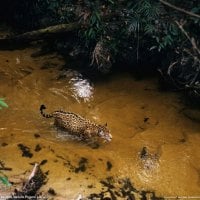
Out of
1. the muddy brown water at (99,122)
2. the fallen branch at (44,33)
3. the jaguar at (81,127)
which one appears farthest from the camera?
the fallen branch at (44,33)

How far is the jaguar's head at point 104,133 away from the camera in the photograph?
19.9 ft

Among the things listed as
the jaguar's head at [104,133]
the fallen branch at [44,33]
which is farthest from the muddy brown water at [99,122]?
the fallen branch at [44,33]

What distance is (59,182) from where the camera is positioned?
17.0 feet

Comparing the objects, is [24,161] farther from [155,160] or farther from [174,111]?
[174,111]

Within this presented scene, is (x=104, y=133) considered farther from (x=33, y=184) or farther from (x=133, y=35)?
(x=133, y=35)

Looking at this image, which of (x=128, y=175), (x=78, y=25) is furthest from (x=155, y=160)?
(x=78, y=25)

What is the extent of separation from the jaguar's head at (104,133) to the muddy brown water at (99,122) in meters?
0.09

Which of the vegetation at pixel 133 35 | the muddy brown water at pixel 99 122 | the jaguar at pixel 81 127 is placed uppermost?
the vegetation at pixel 133 35

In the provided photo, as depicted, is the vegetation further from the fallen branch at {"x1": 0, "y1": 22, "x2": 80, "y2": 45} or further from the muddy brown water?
the muddy brown water

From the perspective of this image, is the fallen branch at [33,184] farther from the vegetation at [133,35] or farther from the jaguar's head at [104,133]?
the vegetation at [133,35]

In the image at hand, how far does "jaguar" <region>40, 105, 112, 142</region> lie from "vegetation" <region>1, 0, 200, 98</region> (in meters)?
1.58

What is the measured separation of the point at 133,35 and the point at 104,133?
2.42m

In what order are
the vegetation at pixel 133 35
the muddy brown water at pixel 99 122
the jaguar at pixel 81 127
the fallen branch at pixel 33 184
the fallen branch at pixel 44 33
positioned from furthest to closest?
the fallen branch at pixel 44 33, the vegetation at pixel 133 35, the jaguar at pixel 81 127, the muddy brown water at pixel 99 122, the fallen branch at pixel 33 184

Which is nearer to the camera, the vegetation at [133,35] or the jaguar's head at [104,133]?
the jaguar's head at [104,133]
